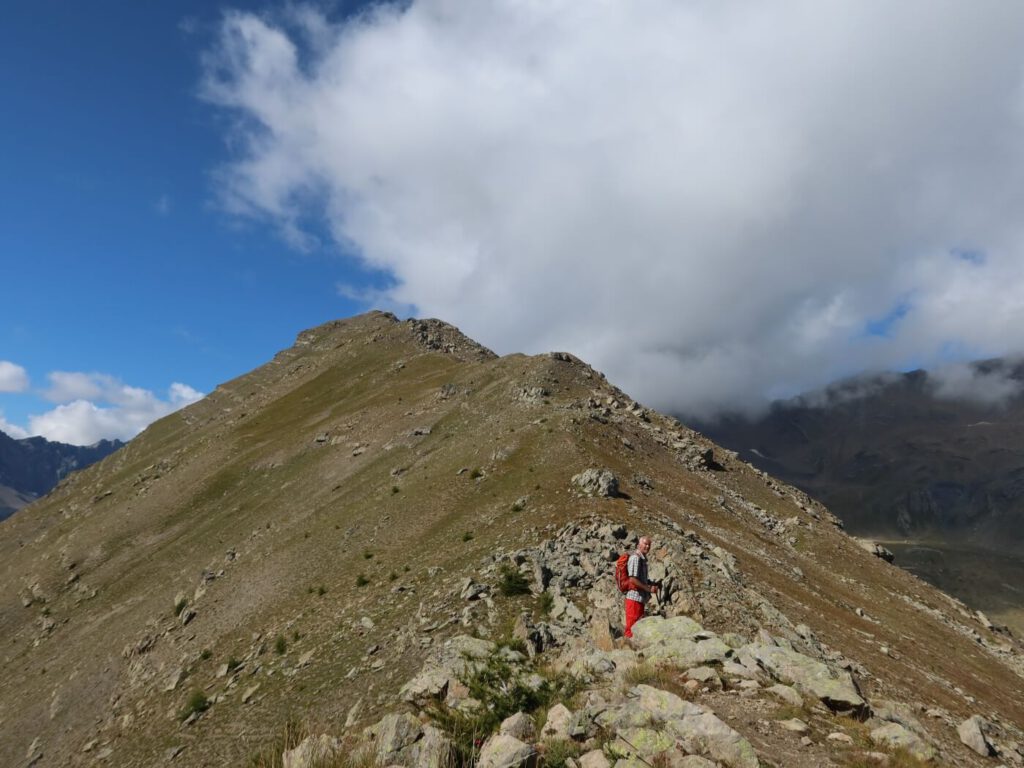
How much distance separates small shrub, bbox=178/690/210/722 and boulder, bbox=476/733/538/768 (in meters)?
26.7

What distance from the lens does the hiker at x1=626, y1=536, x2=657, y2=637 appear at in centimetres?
2136

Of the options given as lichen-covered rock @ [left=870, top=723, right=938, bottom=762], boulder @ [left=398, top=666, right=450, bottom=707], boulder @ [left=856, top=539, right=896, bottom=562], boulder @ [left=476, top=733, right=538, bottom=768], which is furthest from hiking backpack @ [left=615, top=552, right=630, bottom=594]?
boulder @ [left=856, top=539, right=896, bottom=562]

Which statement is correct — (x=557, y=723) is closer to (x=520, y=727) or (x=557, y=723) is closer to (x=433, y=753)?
(x=520, y=727)

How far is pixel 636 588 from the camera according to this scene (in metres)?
21.9

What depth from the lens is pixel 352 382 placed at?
362 ft

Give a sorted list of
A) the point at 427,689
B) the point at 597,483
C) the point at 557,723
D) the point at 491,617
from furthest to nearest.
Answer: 1. the point at 597,483
2. the point at 491,617
3. the point at 427,689
4. the point at 557,723

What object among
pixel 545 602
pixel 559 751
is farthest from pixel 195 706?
pixel 559 751

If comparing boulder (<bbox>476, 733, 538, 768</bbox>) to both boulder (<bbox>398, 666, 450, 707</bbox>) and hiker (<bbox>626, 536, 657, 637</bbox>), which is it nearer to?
boulder (<bbox>398, 666, 450, 707</bbox>)

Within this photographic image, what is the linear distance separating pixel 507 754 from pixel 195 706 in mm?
27832

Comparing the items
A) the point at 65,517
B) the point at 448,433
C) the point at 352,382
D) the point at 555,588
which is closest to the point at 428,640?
the point at 555,588

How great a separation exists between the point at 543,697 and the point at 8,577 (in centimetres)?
10331

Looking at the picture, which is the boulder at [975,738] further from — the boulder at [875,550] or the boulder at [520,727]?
the boulder at [875,550]

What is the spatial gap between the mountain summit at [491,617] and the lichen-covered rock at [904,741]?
0.17 ft

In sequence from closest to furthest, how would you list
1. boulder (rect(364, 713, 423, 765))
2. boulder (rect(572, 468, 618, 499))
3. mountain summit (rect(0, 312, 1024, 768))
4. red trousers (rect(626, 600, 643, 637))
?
boulder (rect(364, 713, 423, 765)) → mountain summit (rect(0, 312, 1024, 768)) → red trousers (rect(626, 600, 643, 637)) → boulder (rect(572, 468, 618, 499))
